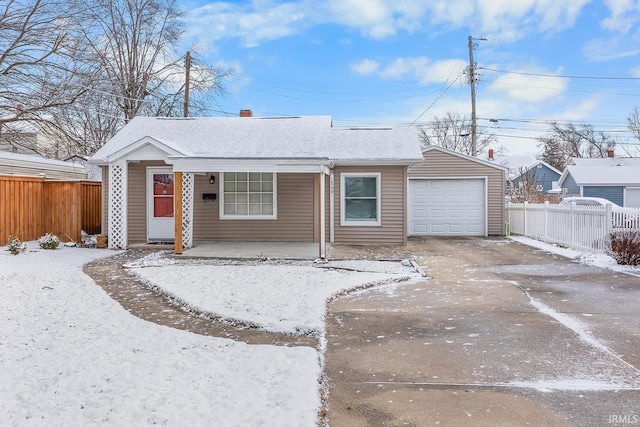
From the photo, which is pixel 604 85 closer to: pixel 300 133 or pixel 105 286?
pixel 300 133

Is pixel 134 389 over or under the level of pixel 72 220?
under

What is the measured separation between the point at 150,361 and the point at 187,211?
828cm

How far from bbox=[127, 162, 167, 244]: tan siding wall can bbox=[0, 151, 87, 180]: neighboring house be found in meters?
5.42

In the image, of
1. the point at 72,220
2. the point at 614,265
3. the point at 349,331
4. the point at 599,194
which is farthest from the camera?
the point at 599,194

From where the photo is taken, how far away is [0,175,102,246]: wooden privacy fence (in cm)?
1188

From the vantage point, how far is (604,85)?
28078 mm

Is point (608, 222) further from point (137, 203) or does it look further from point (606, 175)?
point (606, 175)

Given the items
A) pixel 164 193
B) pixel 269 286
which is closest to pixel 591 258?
pixel 269 286

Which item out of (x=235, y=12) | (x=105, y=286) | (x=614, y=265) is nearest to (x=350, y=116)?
(x=235, y=12)

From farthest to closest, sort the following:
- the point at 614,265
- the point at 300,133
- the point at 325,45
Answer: the point at 325,45, the point at 300,133, the point at 614,265

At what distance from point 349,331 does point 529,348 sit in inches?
73.2

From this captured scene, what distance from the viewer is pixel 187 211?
1179cm

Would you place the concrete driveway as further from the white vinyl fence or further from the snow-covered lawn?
the white vinyl fence

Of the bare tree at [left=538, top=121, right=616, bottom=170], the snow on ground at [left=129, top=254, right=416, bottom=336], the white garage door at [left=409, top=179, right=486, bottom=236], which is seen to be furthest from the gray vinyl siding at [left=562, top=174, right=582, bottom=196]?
the snow on ground at [left=129, top=254, right=416, bottom=336]
